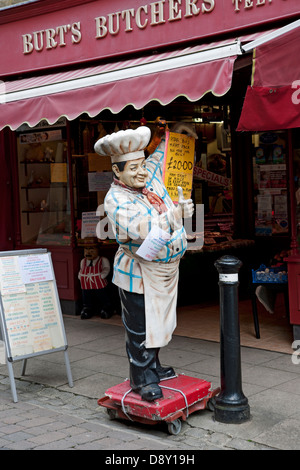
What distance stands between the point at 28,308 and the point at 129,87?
7.29ft

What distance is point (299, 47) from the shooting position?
203 inches

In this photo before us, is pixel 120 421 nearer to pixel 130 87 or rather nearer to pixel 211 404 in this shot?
pixel 211 404

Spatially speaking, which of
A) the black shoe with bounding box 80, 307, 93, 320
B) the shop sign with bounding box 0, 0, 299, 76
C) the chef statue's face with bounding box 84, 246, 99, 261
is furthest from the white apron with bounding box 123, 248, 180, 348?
the black shoe with bounding box 80, 307, 93, 320

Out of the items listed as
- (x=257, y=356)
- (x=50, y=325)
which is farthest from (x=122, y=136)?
(x=257, y=356)

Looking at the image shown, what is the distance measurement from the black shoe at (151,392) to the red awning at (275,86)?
2.27 meters

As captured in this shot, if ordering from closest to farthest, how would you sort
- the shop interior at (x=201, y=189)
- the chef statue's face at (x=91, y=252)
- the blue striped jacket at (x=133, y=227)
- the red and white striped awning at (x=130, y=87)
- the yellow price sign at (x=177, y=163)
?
the blue striped jacket at (x=133, y=227) → the yellow price sign at (x=177, y=163) → the red and white striped awning at (x=130, y=87) → the chef statue's face at (x=91, y=252) → the shop interior at (x=201, y=189)

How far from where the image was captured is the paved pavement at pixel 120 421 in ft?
14.4

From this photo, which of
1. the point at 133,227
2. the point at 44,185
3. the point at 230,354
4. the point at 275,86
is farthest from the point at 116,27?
the point at 230,354

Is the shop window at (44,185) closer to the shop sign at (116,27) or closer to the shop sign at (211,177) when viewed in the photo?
the shop sign at (116,27)

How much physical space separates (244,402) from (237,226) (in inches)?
219

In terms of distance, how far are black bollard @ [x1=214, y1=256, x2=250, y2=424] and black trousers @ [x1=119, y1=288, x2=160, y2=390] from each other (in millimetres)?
499

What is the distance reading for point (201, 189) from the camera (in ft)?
33.2

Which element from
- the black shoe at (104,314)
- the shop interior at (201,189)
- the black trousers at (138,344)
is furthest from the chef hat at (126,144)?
the black shoe at (104,314)
